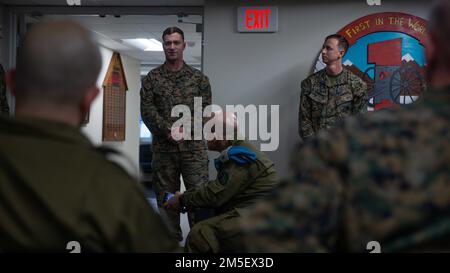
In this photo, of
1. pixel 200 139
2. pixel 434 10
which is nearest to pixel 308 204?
pixel 434 10

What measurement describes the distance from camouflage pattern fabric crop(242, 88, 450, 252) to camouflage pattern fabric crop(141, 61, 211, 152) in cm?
355

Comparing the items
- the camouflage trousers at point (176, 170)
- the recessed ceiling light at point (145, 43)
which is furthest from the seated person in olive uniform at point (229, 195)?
the recessed ceiling light at point (145, 43)

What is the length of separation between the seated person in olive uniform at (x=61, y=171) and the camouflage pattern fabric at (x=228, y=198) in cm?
177

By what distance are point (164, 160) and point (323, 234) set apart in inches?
144

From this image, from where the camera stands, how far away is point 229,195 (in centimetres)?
287

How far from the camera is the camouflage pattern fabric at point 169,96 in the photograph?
4500 mm

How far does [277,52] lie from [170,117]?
4.23ft

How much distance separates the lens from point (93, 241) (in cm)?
101

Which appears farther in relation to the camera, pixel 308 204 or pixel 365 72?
pixel 365 72

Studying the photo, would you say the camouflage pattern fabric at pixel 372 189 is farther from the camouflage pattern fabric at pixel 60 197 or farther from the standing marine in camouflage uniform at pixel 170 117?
the standing marine in camouflage uniform at pixel 170 117

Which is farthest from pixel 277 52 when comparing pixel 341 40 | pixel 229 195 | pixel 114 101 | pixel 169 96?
pixel 114 101

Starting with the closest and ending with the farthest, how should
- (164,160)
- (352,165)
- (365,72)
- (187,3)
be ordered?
(352,165) < (164,160) < (365,72) < (187,3)
